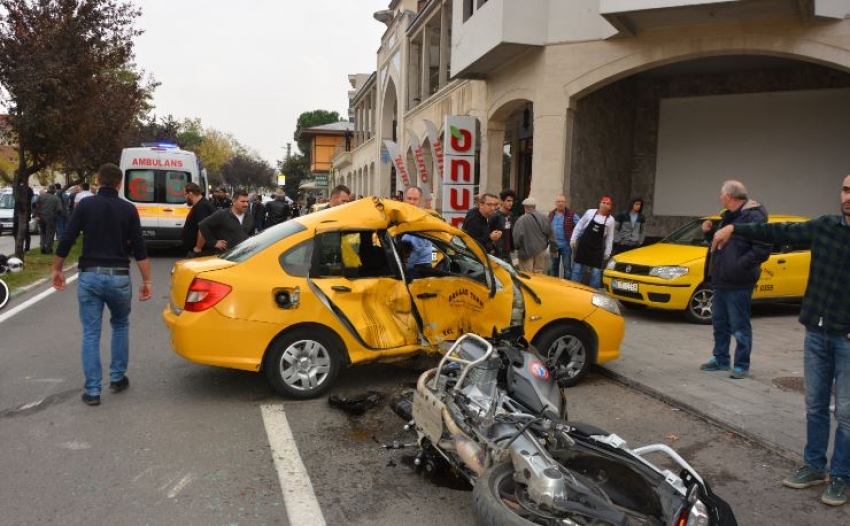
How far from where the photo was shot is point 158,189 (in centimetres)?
1653

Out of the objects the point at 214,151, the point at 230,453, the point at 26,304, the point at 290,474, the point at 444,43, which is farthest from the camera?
the point at 214,151

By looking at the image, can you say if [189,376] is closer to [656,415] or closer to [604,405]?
[604,405]

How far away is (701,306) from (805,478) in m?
5.38

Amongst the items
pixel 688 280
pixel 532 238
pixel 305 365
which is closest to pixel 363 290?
pixel 305 365

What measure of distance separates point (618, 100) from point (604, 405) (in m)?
11.9

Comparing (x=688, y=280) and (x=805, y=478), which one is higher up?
(x=688, y=280)

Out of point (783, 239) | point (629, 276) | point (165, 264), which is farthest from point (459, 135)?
point (783, 239)

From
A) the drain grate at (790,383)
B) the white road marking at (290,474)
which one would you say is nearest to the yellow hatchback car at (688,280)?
the drain grate at (790,383)

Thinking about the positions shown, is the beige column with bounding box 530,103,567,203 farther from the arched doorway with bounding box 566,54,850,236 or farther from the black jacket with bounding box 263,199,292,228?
the black jacket with bounding box 263,199,292,228

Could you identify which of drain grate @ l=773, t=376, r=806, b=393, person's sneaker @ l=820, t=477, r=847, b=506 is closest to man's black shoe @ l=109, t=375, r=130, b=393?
person's sneaker @ l=820, t=477, r=847, b=506

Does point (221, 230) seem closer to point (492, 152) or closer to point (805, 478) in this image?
point (805, 478)

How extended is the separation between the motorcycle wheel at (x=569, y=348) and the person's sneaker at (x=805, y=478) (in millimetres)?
2149

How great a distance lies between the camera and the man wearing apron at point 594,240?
9586 millimetres

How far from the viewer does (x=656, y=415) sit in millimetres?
5285
